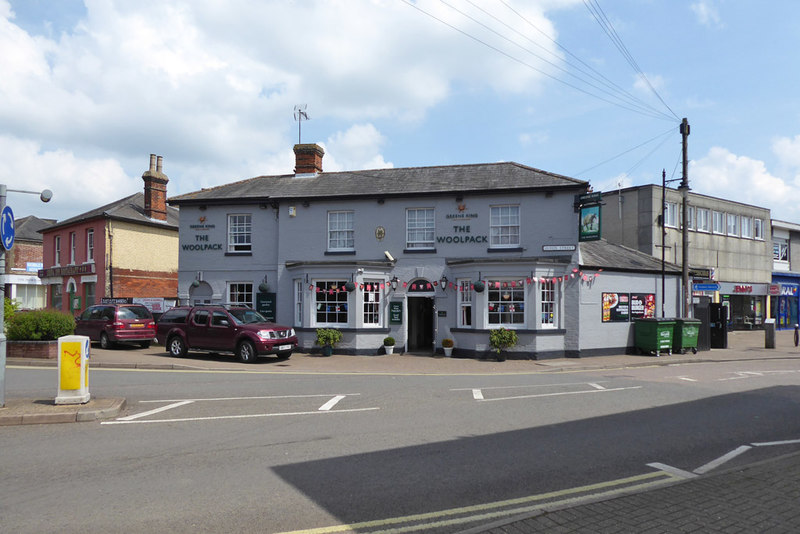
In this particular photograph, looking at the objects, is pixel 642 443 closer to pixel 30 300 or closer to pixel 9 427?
pixel 9 427

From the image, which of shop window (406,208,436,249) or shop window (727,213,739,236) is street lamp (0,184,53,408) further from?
shop window (727,213,739,236)

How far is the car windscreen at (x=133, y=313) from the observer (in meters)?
21.0

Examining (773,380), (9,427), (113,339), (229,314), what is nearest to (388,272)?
(229,314)

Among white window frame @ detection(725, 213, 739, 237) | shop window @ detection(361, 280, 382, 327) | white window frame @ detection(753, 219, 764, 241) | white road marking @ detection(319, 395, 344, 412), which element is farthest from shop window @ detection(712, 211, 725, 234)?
white road marking @ detection(319, 395, 344, 412)

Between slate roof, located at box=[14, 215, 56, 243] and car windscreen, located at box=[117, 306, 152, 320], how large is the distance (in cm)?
2441

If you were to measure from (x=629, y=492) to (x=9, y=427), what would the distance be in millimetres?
8654

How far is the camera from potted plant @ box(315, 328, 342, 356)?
19.7m

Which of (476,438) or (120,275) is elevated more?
(120,275)

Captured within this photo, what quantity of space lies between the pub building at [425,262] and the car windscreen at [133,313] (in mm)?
1585

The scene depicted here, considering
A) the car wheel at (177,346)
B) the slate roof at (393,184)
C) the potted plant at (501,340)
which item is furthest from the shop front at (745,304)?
the car wheel at (177,346)

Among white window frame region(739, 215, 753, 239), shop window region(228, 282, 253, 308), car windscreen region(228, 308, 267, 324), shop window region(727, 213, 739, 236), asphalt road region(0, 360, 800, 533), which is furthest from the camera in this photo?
white window frame region(739, 215, 753, 239)

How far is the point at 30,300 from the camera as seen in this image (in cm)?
4166

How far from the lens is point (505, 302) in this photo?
63.6 feet

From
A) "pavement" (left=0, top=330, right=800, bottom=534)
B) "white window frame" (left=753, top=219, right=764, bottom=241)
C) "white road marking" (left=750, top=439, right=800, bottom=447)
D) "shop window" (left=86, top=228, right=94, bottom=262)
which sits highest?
"white window frame" (left=753, top=219, right=764, bottom=241)
